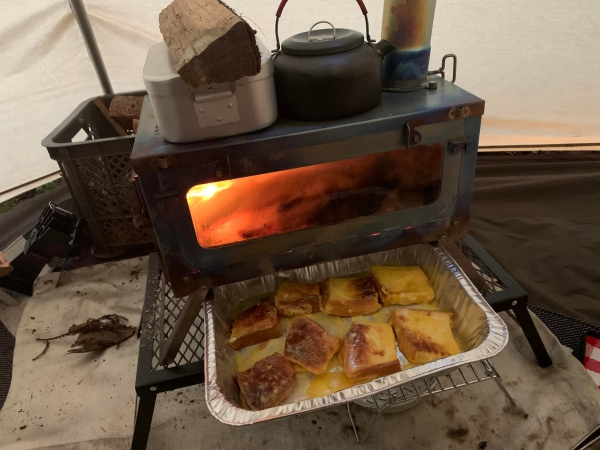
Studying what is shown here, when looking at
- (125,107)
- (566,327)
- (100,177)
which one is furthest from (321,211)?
(125,107)

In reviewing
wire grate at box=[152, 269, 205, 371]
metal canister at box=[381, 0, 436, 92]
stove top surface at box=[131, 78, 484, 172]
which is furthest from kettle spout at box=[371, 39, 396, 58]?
wire grate at box=[152, 269, 205, 371]

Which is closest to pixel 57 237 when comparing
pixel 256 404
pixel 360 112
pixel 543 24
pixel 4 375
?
pixel 4 375

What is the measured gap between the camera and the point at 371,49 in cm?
97

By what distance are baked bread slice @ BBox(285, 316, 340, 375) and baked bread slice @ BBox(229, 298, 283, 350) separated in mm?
57

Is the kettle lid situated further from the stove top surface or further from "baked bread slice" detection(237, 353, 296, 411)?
"baked bread slice" detection(237, 353, 296, 411)

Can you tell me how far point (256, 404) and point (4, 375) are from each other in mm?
1204

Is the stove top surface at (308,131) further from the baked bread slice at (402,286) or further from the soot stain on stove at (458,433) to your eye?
the soot stain on stove at (458,433)

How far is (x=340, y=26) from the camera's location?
1.92 m

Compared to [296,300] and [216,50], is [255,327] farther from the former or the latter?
[216,50]

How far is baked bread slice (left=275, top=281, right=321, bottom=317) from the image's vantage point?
49.1 inches

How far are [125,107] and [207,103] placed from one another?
137cm

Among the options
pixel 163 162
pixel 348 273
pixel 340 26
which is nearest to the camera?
pixel 163 162

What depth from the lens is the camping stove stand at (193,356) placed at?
3.51 feet

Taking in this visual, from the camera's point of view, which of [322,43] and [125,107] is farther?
[125,107]
